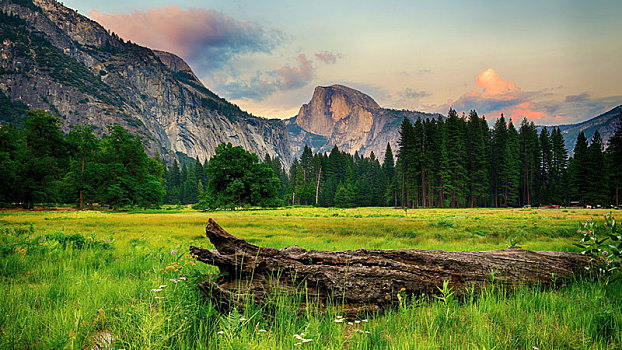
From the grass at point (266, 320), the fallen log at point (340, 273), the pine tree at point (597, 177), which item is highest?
the pine tree at point (597, 177)

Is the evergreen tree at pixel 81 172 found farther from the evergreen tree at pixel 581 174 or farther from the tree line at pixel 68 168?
the evergreen tree at pixel 581 174

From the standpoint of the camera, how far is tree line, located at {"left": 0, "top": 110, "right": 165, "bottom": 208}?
2974 centimetres

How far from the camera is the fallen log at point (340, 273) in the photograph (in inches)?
130

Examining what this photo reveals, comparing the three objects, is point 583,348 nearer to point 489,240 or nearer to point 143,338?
point 143,338

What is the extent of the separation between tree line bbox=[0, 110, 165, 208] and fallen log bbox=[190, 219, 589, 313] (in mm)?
37630

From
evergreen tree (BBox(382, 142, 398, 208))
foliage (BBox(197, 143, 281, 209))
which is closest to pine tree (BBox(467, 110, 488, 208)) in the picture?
evergreen tree (BBox(382, 142, 398, 208))

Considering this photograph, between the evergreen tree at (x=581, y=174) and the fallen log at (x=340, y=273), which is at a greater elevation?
the evergreen tree at (x=581, y=174)

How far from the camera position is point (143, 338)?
7.49 ft

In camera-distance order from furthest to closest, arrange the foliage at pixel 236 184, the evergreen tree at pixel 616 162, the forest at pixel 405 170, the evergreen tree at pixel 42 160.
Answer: the foliage at pixel 236 184 < the evergreen tree at pixel 616 162 < the forest at pixel 405 170 < the evergreen tree at pixel 42 160

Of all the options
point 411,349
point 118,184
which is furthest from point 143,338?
point 118,184

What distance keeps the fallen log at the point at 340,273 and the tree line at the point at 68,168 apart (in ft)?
123

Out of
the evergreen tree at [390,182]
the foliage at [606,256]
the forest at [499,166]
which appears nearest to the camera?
the foliage at [606,256]

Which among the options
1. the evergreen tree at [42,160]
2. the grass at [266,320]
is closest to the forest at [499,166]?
the evergreen tree at [42,160]

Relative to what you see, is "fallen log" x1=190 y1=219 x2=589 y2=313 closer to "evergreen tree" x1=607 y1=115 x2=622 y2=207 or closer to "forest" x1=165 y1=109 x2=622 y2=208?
"forest" x1=165 y1=109 x2=622 y2=208
